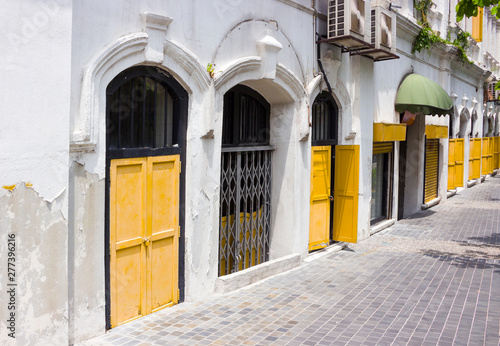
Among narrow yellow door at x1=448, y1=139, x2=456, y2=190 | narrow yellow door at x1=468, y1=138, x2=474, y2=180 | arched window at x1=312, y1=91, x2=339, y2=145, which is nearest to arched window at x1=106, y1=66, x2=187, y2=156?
arched window at x1=312, y1=91, x2=339, y2=145

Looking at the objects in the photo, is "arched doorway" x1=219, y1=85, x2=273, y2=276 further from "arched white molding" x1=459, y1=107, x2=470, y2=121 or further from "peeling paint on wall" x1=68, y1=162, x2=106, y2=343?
"arched white molding" x1=459, y1=107, x2=470, y2=121

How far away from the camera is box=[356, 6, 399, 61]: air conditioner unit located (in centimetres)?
989

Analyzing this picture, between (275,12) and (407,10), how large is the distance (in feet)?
21.9

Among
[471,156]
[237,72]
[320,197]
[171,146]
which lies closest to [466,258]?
[320,197]

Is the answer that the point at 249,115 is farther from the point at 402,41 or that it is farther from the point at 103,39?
the point at 402,41

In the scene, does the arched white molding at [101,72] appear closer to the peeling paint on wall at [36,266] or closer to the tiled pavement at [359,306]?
the peeling paint on wall at [36,266]

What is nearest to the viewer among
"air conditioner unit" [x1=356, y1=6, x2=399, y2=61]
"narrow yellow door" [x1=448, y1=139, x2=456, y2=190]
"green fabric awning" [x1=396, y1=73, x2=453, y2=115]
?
"air conditioner unit" [x1=356, y1=6, x2=399, y2=61]

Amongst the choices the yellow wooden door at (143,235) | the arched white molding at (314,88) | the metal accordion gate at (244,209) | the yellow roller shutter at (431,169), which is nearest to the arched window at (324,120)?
the arched white molding at (314,88)

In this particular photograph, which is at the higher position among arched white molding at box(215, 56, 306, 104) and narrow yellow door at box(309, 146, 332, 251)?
arched white molding at box(215, 56, 306, 104)

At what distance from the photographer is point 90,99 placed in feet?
16.1

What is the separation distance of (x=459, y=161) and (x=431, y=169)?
3.20 meters

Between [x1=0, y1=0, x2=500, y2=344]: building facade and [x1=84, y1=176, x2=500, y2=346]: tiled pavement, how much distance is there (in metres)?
0.39

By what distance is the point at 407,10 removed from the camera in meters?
13.1

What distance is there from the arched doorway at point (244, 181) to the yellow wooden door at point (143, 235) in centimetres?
123
